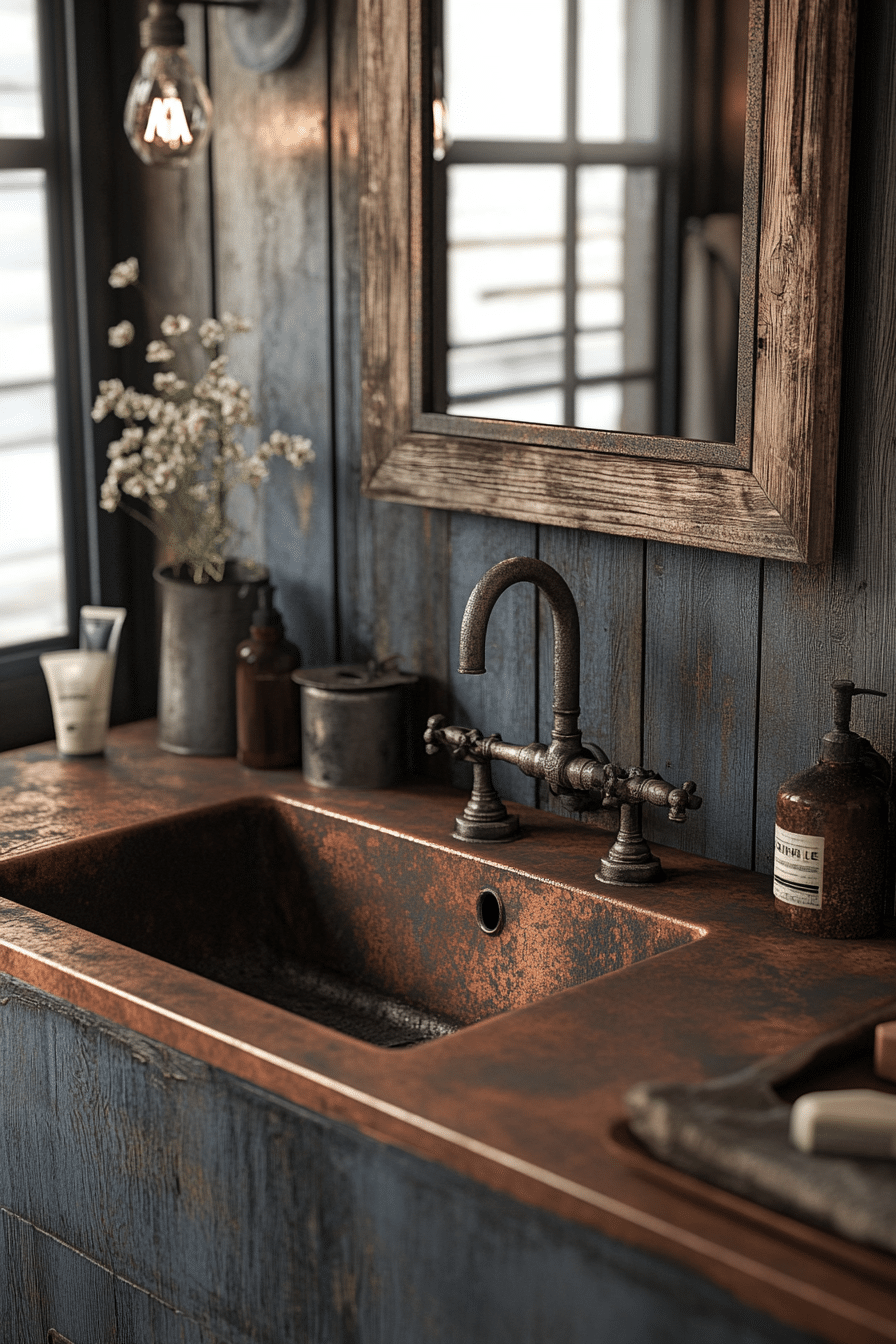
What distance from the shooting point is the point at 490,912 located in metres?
1.64

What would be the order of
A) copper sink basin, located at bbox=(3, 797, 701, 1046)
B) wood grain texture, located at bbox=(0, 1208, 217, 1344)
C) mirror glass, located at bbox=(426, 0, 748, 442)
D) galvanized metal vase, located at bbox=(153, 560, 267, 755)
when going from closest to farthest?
wood grain texture, located at bbox=(0, 1208, 217, 1344) < mirror glass, located at bbox=(426, 0, 748, 442) < copper sink basin, located at bbox=(3, 797, 701, 1046) < galvanized metal vase, located at bbox=(153, 560, 267, 755)

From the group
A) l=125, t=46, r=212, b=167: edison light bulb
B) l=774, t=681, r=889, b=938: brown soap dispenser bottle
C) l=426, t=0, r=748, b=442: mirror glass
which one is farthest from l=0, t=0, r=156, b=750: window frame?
l=774, t=681, r=889, b=938: brown soap dispenser bottle

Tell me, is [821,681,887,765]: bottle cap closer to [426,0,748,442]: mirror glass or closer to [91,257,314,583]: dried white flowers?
[426,0,748,442]: mirror glass

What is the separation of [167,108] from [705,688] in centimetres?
87

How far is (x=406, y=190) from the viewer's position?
1744 millimetres

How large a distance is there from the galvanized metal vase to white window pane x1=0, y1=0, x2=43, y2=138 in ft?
1.99

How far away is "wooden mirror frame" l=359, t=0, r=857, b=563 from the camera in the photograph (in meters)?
1.38

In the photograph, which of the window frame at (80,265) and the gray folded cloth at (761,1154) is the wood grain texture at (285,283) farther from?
the gray folded cloth at (761,1154)

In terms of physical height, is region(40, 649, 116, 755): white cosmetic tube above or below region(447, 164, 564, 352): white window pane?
below

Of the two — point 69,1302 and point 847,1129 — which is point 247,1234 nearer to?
point 69,1302

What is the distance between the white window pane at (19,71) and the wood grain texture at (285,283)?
0.24m

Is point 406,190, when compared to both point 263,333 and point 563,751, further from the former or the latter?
point 563,751

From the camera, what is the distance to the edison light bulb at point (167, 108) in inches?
68.6

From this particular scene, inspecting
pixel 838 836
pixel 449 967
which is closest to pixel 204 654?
pixel 449 967
